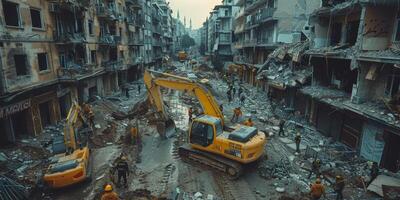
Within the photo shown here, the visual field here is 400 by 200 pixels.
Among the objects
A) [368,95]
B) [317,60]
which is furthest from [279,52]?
[368,95]

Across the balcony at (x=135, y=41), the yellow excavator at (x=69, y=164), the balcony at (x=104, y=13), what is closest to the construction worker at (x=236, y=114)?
the yellow excavator at (x=69, y=164)

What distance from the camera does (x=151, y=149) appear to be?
14.7 metres

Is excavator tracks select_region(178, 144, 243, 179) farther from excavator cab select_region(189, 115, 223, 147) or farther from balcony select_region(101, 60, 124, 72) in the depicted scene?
balcony select_region(101, 60, 124, 72)

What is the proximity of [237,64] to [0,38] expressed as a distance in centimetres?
3634

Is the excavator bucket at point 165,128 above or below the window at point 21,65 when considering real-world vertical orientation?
below

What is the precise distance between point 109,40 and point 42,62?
458 inches

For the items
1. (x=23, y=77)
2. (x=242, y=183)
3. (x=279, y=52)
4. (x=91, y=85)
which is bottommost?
(x=242, y=183)

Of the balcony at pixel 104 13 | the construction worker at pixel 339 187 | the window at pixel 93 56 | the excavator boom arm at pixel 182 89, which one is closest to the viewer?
the construction worker at pixel 339 187

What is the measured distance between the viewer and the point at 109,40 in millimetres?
28500

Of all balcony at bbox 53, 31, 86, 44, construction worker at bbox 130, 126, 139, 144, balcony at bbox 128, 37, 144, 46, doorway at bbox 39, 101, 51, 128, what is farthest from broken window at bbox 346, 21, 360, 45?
balcony at bbox 128, 37, 144, 46

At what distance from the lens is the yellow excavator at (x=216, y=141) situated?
35.7ft

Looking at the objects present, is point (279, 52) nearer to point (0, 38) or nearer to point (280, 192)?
point (280, 192)

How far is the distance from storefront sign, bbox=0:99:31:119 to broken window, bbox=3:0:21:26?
15.1 feet

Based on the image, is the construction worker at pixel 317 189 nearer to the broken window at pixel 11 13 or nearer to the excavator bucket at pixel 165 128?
the excavator bucket at pixel 165 128
